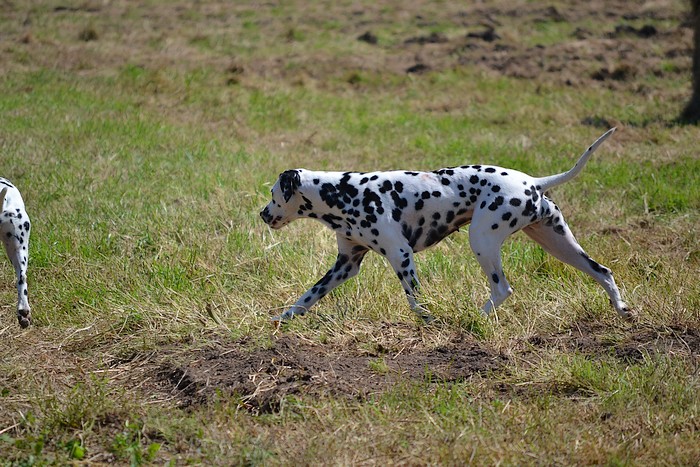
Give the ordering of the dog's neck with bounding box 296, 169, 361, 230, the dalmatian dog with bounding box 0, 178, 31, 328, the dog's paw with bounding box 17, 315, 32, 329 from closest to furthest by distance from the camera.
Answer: the dog's neck with bounding box 296, 169, 361, 230 → the dog's paw with bounding box 17, 315, 32, 329 → the dalmatian dog with bounding box 0, 178, 31, 328

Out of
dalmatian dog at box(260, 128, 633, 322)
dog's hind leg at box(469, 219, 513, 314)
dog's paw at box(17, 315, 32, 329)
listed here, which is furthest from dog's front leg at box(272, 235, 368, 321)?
dog's paw at box(17, 315, 32, 329)

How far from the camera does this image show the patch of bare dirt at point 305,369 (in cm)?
563

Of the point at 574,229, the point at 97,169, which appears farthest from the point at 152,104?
the point at 574,229

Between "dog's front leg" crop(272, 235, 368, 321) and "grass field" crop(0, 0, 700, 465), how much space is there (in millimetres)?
156

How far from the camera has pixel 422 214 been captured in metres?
6.71

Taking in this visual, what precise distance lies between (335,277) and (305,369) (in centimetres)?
113

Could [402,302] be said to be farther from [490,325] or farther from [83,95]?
[83,95]

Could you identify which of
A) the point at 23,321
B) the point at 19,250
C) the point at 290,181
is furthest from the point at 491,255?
the point at 19,250

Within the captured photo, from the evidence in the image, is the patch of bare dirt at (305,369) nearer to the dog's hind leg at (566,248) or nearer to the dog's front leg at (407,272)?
the dog's front leg at (407,272)

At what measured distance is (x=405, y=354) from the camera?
6.25 meters

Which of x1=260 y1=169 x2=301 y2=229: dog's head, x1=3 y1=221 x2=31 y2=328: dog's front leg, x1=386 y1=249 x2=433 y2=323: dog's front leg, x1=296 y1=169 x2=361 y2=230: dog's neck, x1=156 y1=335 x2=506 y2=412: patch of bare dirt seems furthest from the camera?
x1=3 y1=221 x2=31 y2=328: dog's front leg

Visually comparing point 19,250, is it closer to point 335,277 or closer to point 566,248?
point 335,277

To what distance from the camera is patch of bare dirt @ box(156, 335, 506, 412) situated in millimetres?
5633

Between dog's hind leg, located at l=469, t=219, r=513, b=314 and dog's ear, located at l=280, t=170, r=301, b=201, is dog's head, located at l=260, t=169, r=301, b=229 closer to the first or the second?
dog's ear, located at l=280, t=170, r=301, b=201
